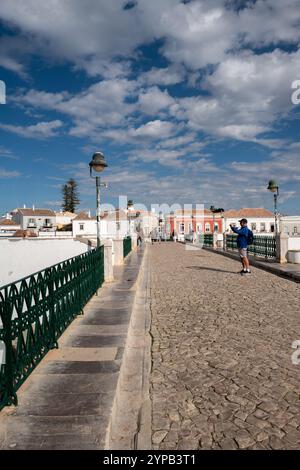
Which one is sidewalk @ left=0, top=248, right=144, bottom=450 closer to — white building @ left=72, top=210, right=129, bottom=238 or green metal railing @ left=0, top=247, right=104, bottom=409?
green metal railing @ left=0, top=247, right=104, bottom=409

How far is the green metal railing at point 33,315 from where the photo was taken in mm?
3020

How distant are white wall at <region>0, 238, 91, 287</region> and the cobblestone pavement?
594 centimetres

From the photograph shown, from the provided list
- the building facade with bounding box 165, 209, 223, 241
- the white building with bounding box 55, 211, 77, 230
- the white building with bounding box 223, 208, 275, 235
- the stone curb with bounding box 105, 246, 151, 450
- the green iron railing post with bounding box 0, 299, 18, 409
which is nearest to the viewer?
the stone curb with bounding box 105, 246, 151, 450

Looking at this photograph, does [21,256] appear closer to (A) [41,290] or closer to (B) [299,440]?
(A) [41,290]

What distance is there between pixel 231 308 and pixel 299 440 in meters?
4.73

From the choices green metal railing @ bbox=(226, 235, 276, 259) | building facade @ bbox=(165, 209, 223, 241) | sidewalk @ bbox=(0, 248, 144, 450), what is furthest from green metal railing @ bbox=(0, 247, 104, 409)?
building facade @ bbox=(165, 209, 223, 241)

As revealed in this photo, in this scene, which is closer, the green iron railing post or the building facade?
the green iron railing post

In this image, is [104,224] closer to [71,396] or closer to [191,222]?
[191,222]

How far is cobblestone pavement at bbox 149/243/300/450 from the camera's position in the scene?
2.88 meters

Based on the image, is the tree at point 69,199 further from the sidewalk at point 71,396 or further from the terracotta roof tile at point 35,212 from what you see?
the sidewalk at point 71,396

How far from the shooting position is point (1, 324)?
3039 millimetres

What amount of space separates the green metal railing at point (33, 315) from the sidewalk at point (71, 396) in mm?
156

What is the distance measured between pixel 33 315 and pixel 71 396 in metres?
1.01
